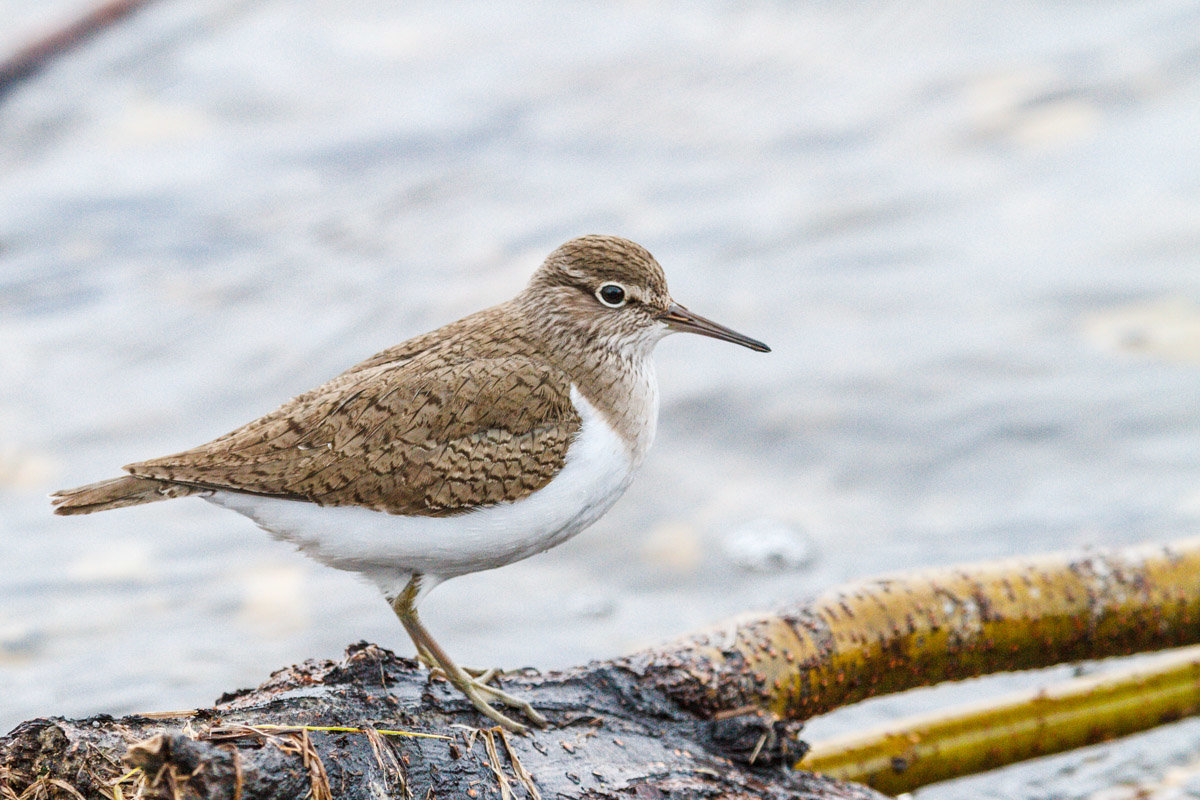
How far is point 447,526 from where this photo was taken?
4012 mm

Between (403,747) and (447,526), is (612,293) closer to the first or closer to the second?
(447,526)

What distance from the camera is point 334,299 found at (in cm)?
1025

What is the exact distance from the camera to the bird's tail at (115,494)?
4.10 metres

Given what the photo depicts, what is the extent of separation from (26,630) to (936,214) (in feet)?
25.7

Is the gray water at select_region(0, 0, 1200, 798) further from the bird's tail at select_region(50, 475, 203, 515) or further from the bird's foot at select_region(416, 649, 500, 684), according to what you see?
the bird's tail at select_region(50, 475, 203, 515)

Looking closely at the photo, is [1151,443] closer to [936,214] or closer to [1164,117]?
[936,214]

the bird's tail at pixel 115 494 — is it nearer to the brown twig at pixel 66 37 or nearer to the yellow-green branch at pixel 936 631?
the yellow-green branch at pixel 936 631

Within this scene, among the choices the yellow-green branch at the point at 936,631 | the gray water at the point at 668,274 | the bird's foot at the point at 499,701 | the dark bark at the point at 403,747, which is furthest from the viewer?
the gray water at the point at 668,274

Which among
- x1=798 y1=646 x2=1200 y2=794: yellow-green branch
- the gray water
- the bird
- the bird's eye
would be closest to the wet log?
x1=798 y1=646 x2=1200 y2=794: yellow-green branch

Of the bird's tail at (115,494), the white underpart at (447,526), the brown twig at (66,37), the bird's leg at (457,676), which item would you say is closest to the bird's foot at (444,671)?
the bird's leg at (457,676)

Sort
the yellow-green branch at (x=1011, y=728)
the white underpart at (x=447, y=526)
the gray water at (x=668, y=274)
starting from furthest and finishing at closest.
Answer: the gray water at (x=668, y=274)
the yellow-green branch at (x=1011, y=728)
the white underpart at (x=447, y=526)

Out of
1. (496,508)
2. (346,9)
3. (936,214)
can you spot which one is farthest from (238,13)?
(496,508)

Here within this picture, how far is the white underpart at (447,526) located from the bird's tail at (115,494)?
141 millimetres

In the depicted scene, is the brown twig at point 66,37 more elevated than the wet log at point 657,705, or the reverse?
the brown twig at point 66,37
